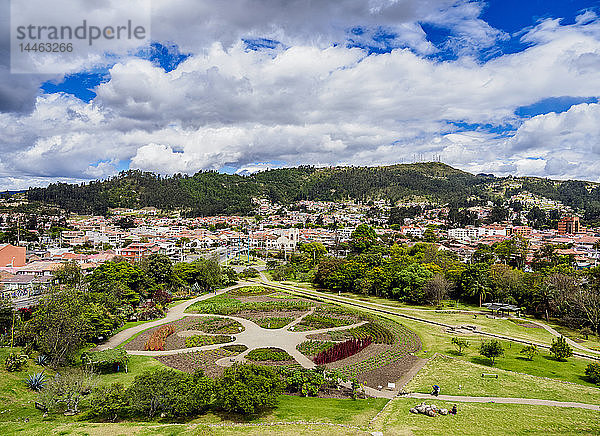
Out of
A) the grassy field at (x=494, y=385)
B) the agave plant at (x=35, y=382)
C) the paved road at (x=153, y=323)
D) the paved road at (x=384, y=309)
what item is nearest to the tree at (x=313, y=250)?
the paved road at (x=384, y=309)

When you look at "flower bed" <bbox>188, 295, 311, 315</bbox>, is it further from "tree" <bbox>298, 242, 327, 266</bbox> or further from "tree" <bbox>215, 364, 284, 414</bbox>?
"tree" <bbox>298, 242, 327, 266</bbox>

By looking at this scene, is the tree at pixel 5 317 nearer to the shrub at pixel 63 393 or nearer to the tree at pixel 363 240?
the shrub at pixel 63 393

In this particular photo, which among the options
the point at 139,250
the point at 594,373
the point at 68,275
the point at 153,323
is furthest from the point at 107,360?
the point at 139,250

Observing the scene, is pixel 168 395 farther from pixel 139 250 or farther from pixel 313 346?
pixel 139 250

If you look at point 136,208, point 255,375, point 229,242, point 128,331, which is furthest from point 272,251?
point 136,208

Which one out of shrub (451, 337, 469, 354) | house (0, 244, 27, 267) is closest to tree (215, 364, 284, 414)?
shrub (451, 337, 469, 354)

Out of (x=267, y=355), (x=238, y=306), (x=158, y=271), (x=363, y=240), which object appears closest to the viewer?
(x=267, y=355)
